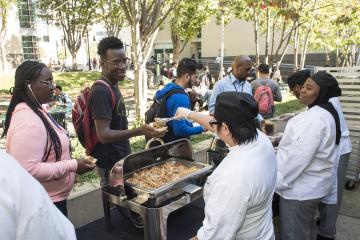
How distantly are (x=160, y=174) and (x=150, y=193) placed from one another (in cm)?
40

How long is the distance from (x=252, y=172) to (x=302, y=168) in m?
→ 1.05

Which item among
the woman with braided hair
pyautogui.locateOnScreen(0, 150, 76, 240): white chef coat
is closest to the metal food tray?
the woman with braided hair

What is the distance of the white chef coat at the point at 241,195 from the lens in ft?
5.08

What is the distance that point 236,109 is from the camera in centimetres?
→ 164

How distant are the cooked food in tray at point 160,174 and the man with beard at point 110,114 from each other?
0.27 metres

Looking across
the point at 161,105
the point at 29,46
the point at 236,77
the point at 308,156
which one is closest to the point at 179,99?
the point at 161,105

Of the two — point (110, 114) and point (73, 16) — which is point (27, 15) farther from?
point (110, 114)

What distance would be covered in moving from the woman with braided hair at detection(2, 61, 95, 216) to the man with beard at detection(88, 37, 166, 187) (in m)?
0.34

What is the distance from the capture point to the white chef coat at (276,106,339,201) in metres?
2.41

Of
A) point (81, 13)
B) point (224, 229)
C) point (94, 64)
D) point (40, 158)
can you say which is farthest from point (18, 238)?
point (94, 64)

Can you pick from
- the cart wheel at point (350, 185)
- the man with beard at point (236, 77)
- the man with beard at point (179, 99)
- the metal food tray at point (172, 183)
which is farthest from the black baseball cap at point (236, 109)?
the cart wheel at point (350, 185)

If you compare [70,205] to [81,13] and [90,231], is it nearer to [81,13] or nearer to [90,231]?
[90,231]

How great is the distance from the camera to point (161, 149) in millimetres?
2934

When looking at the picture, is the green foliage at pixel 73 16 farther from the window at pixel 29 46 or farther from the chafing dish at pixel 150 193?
the chafing dish at pixel 150 193
